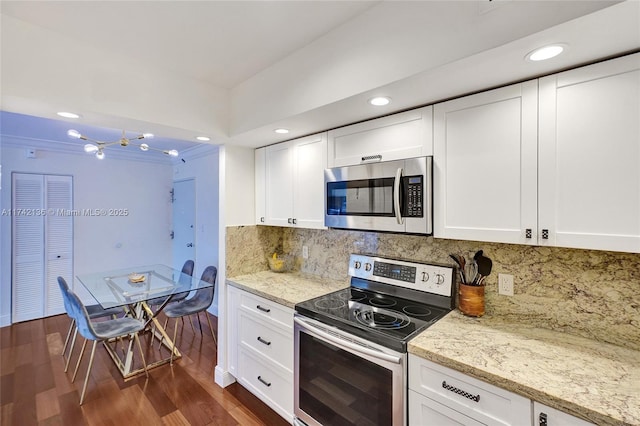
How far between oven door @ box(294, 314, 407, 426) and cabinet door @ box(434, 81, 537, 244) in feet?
2.45

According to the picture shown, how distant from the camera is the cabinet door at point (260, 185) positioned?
8.68 ft

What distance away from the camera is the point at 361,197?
73.3 inches

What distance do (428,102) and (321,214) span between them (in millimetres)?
1032

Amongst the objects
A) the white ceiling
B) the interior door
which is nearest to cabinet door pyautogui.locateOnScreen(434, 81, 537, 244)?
the white ceiling

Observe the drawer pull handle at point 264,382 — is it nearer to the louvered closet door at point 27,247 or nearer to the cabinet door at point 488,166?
the cabinet door at point 488,166

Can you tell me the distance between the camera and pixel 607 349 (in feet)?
4.13

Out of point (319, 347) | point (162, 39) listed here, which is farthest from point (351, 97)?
point (319, 347)

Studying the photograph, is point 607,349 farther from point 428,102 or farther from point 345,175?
point 345,175

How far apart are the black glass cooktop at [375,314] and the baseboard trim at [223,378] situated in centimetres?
122

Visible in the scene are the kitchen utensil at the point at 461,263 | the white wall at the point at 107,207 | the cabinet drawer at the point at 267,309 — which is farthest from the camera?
the white wall at the point at 107,207

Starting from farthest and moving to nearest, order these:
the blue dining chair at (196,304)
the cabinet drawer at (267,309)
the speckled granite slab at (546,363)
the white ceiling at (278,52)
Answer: the blue dining chair at (196,304) < the cabinet drawer at (267,309) < the white ceiling at (278,52) < the speckled granite slab at (546,363)

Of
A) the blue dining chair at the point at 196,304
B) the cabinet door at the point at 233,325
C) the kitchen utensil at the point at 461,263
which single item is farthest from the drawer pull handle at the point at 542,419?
the blue dining chair at the point at 196,304

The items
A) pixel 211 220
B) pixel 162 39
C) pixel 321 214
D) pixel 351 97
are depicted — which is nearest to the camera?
pixel 351 97

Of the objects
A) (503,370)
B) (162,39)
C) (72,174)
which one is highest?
(162,39)
